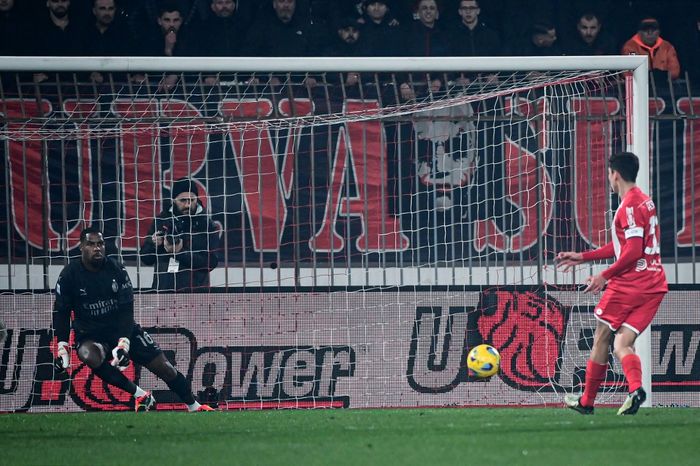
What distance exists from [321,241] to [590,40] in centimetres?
377

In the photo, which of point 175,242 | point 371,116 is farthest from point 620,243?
point 175,242

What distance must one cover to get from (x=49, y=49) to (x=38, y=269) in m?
2.37

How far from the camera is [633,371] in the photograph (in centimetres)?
819

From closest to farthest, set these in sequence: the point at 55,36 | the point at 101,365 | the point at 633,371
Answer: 1. the point at 633,371
2. the point at 101,365
3. the point at 55,36

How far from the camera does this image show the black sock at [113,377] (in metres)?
10.1

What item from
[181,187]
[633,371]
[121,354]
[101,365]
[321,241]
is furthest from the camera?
[321,241]

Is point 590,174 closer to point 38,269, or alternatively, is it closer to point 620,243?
point 620,243

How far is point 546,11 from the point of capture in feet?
42.3

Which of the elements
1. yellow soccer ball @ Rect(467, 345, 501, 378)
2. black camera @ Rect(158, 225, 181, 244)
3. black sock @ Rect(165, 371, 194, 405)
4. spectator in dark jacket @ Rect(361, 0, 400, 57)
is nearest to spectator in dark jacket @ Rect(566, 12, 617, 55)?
spectator in dark jacket @ Rect(361, 0, 400, 57)

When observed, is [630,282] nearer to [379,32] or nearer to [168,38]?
[379,32]

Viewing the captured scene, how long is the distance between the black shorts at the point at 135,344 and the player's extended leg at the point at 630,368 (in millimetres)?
3909

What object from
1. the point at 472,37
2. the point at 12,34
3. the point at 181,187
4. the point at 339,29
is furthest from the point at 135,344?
the point at 472,37

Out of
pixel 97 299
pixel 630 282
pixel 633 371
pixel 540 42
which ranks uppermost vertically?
pixel 540 42

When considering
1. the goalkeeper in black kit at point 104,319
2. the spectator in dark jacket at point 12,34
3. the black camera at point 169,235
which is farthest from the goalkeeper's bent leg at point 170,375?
the spectator in dark jacket at point 12,34
